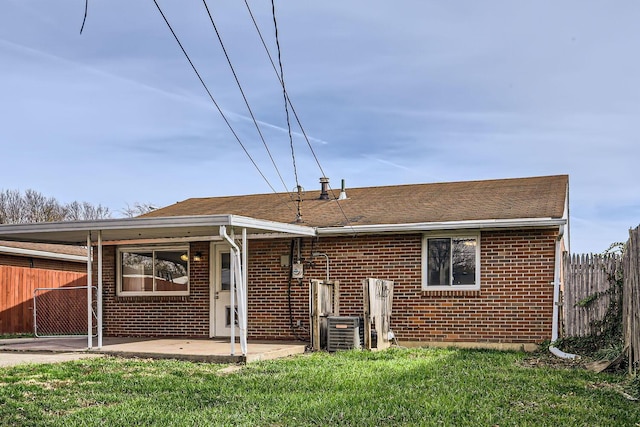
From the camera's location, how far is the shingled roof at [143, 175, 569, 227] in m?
13.7

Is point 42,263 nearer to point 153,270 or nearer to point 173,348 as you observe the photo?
point 153,270

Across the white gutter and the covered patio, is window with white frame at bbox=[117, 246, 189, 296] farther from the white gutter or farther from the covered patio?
the white gutter

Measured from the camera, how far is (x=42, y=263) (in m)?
21.9

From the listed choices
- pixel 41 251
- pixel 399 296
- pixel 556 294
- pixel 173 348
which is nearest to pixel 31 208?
pixel 41 251

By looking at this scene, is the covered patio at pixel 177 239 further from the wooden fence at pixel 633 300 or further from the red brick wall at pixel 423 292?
the wooden fence at pixel 633 300

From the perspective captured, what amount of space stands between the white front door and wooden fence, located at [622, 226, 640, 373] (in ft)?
26.4

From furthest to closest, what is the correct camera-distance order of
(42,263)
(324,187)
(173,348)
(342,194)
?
(42,263) < (324,187) < (342,194) < (173,348)

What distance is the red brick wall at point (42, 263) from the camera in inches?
802

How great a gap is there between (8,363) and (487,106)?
10399mm

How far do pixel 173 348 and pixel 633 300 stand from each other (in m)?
7.60

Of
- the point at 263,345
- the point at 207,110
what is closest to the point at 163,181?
the point at 207,110

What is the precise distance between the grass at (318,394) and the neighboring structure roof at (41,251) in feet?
33.5

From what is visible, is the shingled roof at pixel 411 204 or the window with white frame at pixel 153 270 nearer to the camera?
the shingled roof at pixel 411 204

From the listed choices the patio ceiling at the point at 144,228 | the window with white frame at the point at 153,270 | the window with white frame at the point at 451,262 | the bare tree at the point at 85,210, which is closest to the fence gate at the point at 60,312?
the window with white frame at the point at 153,270
